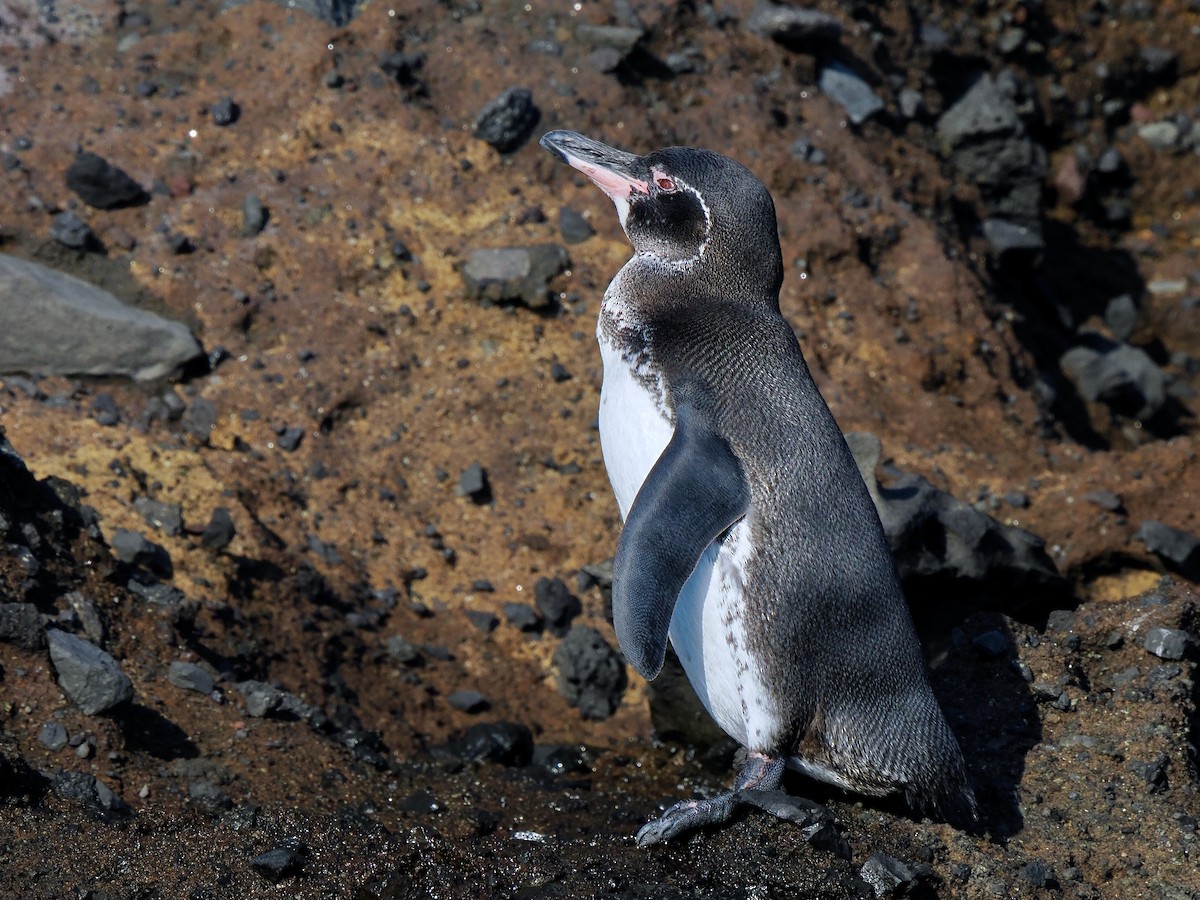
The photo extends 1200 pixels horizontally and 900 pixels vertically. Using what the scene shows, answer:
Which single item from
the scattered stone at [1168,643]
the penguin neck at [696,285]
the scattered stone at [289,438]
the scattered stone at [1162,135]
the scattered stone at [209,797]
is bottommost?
the scattered stone at [289,438]

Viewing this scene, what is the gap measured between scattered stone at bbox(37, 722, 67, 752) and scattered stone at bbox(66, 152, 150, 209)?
3188 mm

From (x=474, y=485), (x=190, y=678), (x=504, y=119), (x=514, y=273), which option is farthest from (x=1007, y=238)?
(x=190, y=678)

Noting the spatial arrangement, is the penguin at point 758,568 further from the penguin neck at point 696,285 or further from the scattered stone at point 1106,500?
the scattered stone at point 1106,500

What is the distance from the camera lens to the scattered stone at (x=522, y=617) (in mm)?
5438

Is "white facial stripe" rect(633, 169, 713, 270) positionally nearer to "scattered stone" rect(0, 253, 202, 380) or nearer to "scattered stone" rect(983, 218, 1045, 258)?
"scattered stone" rect(0, 253, 202, 380)

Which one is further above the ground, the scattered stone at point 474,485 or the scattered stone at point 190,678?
the scattered stone at point 190,678

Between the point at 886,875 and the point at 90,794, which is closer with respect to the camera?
the point at 886,875

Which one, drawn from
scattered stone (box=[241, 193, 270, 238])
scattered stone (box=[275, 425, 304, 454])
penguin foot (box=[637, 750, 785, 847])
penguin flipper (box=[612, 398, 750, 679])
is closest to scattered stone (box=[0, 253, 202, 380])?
scattered stone (box=[275, 425, 304, 454])

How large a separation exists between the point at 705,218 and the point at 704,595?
1.10 m

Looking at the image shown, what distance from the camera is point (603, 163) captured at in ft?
14.1

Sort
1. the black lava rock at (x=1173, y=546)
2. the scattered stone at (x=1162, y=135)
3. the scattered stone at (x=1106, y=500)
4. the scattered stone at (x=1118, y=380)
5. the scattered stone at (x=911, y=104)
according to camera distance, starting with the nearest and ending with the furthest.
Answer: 1. the black lava rock at (x=1173, y=546)
2. the scattered stone at (x=1106, y=500)
3. the scattered stone at (x=1118, y=380)
4. the scattered stone at (x=911, y=104)
5. the scattered stone at (x=1162, y=135)

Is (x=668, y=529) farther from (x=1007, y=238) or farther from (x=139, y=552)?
(x=1007, y=238)

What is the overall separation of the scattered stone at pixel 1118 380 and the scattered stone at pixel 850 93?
182cm

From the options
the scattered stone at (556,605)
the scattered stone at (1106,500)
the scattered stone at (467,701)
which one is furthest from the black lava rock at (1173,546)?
the scattered stone at (467,701)
